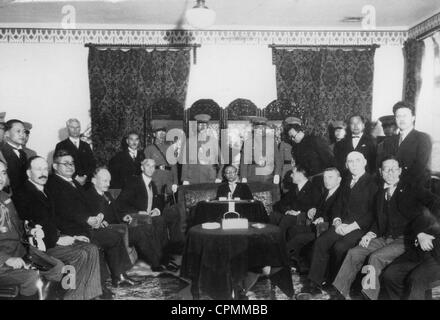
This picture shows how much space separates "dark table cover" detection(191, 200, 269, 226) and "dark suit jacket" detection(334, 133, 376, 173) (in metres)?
1.53

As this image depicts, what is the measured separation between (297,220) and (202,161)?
2.50 m

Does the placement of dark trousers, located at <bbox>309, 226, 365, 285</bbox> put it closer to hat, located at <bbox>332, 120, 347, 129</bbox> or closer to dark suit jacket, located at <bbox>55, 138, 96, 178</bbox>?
hat, located at <bbox>332, 120, 347, 129</bbox>

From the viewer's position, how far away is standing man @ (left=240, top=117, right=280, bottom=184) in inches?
305

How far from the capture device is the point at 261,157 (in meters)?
7.86

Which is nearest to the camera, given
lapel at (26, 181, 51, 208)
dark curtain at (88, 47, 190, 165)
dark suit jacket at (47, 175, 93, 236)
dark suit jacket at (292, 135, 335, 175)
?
lapel at (26, 181, 51, 208)

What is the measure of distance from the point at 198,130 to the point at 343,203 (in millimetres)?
3675

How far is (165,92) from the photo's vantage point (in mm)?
8328

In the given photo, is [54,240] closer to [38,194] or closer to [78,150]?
[38,194]

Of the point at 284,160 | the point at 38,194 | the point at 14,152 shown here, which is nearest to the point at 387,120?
the point at 284,160

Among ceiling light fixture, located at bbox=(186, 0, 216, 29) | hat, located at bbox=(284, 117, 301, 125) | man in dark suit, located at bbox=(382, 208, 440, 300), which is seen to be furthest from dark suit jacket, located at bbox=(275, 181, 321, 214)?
ceiling light fixture, located at bbox=(186, 0, 216, 29)

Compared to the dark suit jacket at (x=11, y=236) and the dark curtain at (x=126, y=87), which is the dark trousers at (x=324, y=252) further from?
the dark curtain at (x=126, y=87)
